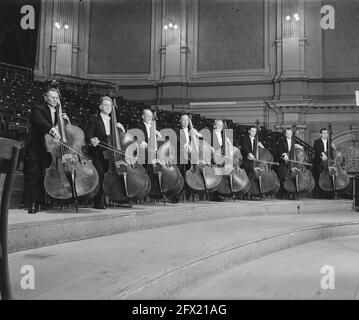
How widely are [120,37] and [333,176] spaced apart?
734cm

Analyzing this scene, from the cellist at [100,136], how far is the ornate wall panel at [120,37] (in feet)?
25.7

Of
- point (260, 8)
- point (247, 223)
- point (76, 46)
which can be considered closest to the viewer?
point (247, 223)

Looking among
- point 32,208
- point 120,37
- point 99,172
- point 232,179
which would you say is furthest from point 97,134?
point 120,37

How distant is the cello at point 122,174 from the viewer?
3.04 metres

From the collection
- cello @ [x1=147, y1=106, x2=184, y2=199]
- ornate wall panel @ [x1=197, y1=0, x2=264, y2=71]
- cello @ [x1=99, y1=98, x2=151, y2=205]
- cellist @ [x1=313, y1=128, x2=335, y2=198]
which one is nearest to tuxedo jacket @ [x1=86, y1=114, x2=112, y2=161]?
cello @ [x1=99, y1=98, x2=151, y2=205]

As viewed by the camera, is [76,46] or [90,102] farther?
[76,46]

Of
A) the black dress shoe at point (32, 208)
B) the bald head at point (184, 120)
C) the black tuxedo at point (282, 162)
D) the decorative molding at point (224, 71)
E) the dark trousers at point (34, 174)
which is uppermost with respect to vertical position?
the decorative molding at point (224, 71)

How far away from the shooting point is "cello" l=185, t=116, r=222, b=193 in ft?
12.8

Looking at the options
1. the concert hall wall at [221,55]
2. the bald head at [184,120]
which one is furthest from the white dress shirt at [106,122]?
the concert hall wall at [221,55]

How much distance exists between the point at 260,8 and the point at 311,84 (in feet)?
7.53

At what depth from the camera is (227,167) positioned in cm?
423

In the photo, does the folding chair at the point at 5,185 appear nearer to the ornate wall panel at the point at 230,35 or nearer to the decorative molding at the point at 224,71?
the decorative molding at the point at 224,71
